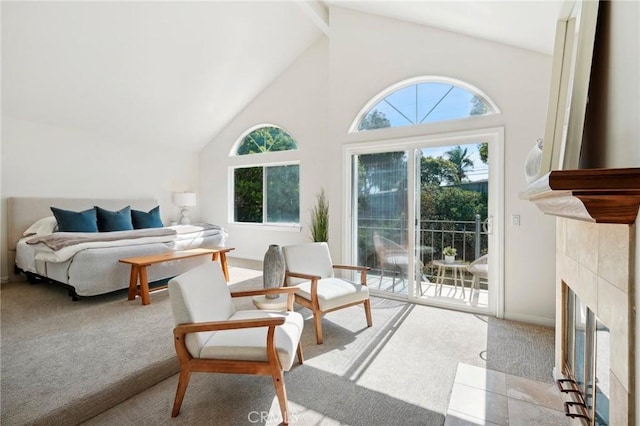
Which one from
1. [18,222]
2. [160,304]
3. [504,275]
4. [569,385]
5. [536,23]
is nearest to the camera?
[569,385]

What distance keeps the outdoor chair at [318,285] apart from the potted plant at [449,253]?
1.11 m

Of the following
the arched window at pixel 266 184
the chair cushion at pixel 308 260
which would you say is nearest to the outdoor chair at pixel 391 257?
the chair cushion at pixel 308 260

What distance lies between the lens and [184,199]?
248 inches

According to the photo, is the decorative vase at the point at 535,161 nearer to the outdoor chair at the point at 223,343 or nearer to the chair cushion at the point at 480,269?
the chair cushion at the point at 480,269

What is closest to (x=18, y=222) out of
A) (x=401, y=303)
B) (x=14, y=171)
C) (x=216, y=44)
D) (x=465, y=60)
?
(x=14, y=171)

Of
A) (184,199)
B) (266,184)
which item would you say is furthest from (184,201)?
(266,184)

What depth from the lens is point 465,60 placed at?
3.47 m

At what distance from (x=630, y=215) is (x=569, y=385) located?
1344 mm

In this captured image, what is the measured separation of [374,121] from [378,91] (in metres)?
0.37

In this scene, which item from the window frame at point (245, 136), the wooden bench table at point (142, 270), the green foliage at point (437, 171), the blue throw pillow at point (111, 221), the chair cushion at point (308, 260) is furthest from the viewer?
the window frame at point (245, 136)

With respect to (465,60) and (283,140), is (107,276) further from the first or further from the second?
(465,60)

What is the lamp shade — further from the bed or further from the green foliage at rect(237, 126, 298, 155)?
the green foliage at rect(237, 126, 298, 155)

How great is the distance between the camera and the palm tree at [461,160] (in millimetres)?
3539

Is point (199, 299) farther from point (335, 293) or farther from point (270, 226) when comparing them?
point (270, 226)
